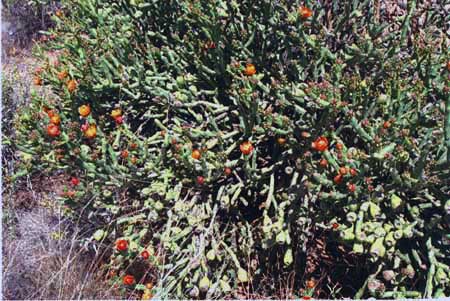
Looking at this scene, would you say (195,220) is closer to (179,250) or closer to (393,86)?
(179,250)

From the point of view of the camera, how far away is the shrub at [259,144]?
2887mm

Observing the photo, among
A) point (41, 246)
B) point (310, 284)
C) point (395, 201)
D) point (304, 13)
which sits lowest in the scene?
point (310, 284)

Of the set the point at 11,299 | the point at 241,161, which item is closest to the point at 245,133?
the point at 241,161

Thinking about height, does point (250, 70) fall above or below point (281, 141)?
above

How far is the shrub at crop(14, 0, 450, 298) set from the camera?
289 cm

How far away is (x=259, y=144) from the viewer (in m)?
3.48

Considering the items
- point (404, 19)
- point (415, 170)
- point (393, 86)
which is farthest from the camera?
point (404, 19)

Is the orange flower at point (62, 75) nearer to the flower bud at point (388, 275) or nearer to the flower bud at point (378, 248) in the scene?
the flower bud at point (378, 248)

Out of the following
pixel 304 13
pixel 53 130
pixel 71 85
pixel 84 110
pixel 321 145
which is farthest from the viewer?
pixel 71 85

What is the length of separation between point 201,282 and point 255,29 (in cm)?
147

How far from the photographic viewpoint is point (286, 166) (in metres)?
3.39

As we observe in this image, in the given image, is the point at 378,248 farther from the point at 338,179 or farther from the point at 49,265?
the point at 49,265

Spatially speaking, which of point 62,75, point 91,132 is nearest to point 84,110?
point 91,132

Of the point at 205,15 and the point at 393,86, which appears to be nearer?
the point at 393,86
